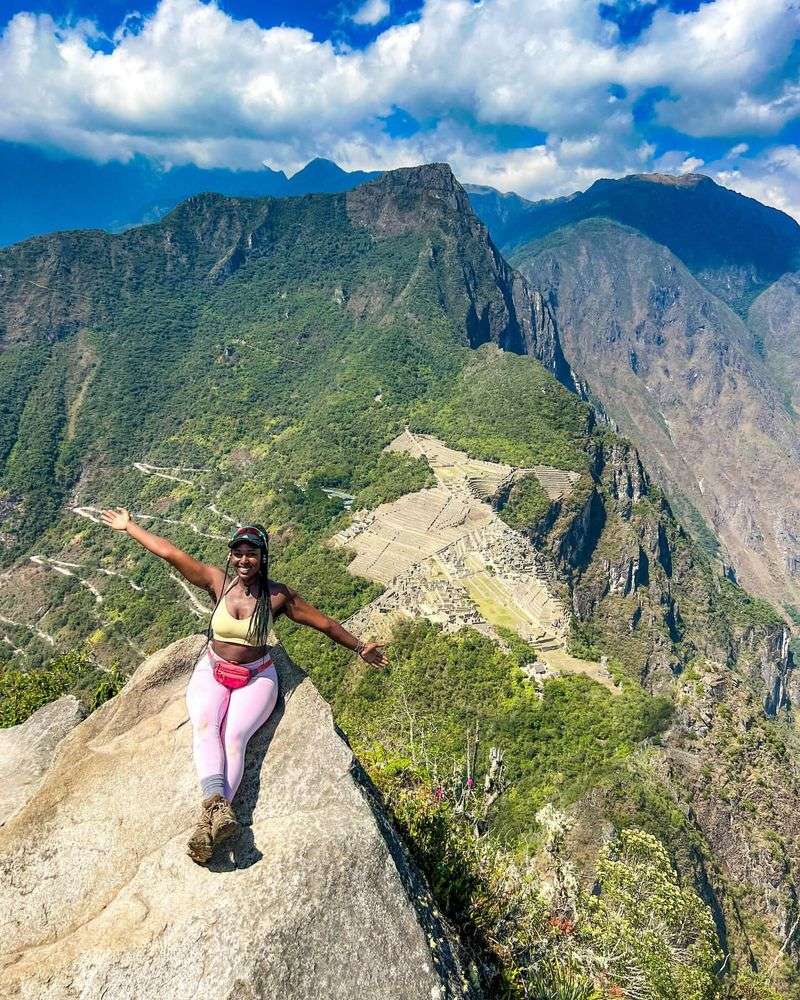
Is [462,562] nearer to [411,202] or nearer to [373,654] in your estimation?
[373,654]

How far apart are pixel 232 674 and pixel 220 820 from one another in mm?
1698

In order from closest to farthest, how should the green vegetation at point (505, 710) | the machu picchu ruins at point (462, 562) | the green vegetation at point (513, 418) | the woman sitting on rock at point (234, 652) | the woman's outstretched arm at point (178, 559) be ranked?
the woman sitting on rock at point (234, 652), the woman's outstretched arm at point (178, 559), the green vegetation at point (505, 710), the machu picchu ruins at point (462, 562), the green vegetation at point (513, 418)

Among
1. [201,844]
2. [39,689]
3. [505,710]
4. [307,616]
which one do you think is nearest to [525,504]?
[505,710]

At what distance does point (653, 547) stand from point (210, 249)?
139 m

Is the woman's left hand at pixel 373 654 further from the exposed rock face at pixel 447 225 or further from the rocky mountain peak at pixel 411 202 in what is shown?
the rocky mountain peak at pixel 411 202

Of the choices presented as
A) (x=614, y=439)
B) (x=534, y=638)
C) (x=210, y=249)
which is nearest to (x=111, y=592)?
(x=534, y=638)

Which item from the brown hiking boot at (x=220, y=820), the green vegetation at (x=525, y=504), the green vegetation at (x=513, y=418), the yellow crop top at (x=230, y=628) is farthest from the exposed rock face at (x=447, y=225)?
the brown hiking boot at (x=220, y=820)

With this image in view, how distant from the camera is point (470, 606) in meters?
46.8

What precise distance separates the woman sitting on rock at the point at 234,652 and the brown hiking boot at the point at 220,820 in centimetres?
21

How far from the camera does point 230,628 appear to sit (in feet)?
22.1

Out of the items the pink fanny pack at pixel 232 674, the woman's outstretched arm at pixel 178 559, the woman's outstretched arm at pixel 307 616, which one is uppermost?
the woman's outstretched arm at pixel 178 559

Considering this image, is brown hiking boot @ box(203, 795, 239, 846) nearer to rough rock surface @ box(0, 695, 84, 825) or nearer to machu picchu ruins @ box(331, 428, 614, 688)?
rough rock surface @ box(0, 695, 84, 825)

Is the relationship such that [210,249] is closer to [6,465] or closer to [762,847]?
[6,465]

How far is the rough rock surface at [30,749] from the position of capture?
8297 millimetres
